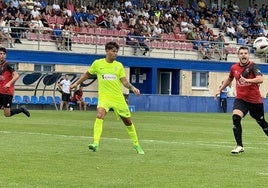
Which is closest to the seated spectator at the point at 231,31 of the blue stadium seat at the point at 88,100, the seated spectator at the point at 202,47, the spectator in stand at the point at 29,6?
the seated spectator at the point at 202,47

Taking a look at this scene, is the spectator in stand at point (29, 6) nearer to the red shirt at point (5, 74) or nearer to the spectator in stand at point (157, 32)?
the spectator in stand at point (157, 32)

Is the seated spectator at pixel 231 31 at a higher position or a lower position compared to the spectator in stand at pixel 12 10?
lower

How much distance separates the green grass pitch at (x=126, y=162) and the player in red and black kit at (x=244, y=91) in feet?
1.94

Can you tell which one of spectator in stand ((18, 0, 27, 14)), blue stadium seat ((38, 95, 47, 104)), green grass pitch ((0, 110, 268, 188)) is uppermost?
spectator in stand ((18, 0, 27, 14))

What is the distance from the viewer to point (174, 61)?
53344 mm

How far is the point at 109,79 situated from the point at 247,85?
2816 millimetres

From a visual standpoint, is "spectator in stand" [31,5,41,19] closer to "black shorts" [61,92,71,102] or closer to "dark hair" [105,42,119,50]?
"black shorts" [61,92,71,102]

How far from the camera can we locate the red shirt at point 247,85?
16.2 metres

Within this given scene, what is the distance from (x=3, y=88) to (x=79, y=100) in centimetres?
2285

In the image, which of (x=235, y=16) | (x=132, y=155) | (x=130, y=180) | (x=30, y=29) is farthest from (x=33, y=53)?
(x=130, y=180)

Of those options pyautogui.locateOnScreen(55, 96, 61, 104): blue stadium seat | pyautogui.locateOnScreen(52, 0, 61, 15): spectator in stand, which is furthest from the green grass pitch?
pyautogui.locateOnScreen(52, 0, 61, 15): spectator in stand

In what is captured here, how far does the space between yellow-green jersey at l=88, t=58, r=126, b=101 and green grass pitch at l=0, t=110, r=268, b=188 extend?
3.70 ft

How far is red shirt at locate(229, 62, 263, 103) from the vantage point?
1616cm

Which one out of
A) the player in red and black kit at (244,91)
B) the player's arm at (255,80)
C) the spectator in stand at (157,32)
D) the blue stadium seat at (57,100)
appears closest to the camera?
the player's arm at (255,80)
